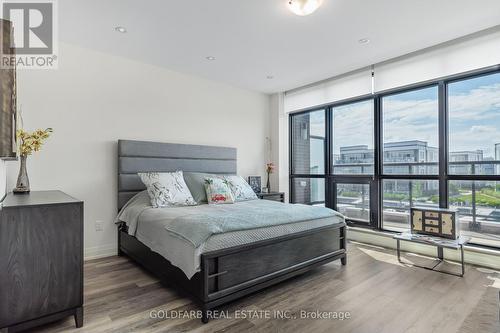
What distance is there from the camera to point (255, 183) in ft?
16.0

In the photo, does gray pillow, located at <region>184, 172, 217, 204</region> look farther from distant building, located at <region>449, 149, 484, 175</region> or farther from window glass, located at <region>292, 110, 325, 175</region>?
distant building, located at <region>449, 149, 484, 175</region>

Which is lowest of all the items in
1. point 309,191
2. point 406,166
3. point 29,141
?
point 309,191

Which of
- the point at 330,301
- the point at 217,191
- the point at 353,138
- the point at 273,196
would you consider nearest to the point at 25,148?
the point at 217,191

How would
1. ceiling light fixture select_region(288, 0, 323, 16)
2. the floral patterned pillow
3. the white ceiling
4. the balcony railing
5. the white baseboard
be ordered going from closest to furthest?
1. ceiling light fixture select_region(288, 0, 323, 16)
2. the white ceiling
3. the balcony railing
4. the white baseboard
5. the floral patterned pillow

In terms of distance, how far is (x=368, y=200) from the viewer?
4191 mm

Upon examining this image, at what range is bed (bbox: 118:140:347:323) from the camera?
2.05m

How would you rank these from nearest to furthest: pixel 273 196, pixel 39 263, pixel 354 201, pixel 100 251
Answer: pixel 39 263, pixel 100 251, pixel 354 201, pixel 273 196

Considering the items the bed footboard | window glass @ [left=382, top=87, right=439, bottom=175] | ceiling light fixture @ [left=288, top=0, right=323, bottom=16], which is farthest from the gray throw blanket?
ceiling light fixture @ [left=288, top=0, right=323, bottom=16]

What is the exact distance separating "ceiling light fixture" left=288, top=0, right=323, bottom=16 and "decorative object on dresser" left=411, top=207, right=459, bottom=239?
259cm

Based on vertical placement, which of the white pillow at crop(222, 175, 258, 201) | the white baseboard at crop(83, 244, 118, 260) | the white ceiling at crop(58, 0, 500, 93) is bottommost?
the white baseboard at crop(83, 244, 118, 260)

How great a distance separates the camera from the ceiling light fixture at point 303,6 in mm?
2324

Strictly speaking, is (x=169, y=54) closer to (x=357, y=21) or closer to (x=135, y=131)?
(x=135, y=131)

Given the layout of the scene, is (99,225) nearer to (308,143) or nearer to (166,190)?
(166,190)

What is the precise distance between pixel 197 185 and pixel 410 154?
9.50 ft
